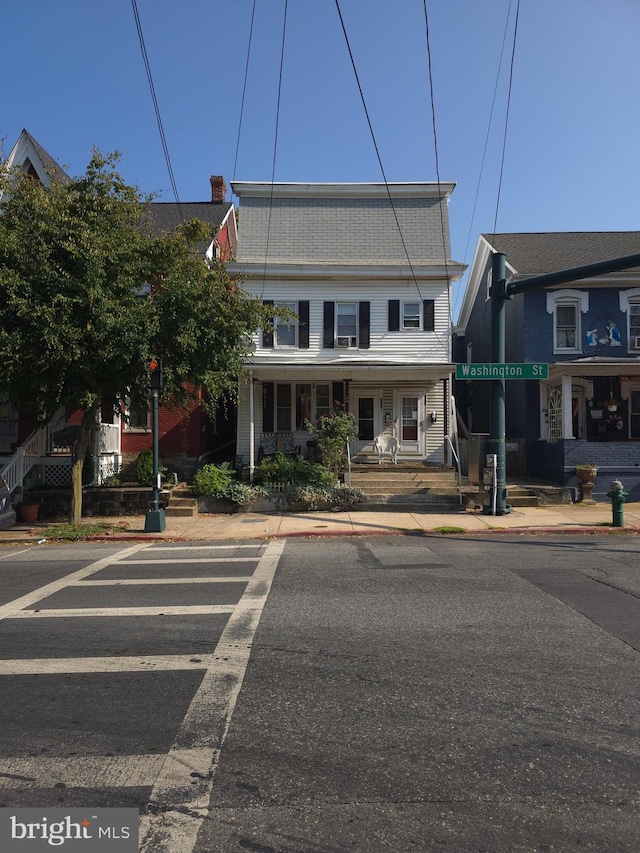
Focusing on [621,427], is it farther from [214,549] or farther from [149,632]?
[149,632]

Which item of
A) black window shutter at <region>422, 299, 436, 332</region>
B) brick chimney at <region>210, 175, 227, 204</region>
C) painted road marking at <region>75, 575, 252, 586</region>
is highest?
brick chimney at <region>210, 175, 227, 204</region>

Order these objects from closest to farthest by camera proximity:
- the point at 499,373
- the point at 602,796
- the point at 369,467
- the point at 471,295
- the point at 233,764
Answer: the point at 602,796
the point at 233,764
the point at 499,373
the point at 369,467
the point at 471,295

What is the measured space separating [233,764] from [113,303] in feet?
34.8

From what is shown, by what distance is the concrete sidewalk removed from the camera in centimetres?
1341

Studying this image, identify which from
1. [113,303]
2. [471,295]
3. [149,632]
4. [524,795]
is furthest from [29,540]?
[471,295]

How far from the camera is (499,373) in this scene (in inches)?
579

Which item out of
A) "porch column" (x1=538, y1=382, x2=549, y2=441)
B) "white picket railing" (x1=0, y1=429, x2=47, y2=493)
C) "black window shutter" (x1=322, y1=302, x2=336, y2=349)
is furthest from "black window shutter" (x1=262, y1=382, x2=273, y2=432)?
"porch column" (x1=538, y1=382, x2=549, y2=441)

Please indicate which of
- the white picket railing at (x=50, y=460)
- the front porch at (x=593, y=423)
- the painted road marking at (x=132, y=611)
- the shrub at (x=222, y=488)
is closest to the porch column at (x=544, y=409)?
the front porch at (x=593, y=423)

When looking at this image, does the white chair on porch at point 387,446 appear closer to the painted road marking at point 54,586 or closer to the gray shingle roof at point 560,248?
the gray shingle roof at point 560,248

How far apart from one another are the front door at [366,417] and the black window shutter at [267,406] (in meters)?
2.64

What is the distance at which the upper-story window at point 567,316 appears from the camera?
20172mm

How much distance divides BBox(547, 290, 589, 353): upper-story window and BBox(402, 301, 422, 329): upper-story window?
4161 mm

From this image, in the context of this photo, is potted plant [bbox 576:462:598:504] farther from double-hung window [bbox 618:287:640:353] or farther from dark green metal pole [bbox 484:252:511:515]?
double-hung window [bbox 618:287:640:353]

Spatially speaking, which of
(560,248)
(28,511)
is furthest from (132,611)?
(560,248)
